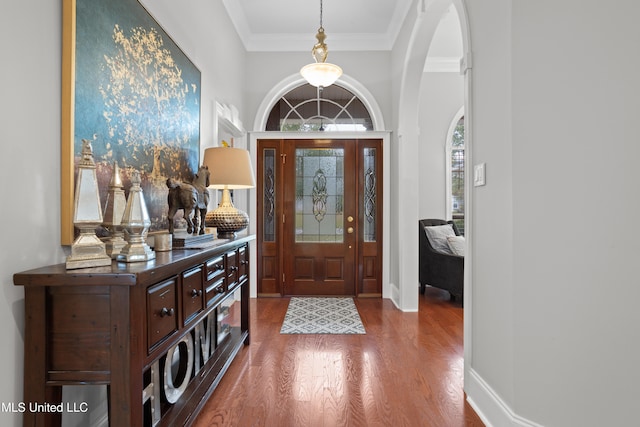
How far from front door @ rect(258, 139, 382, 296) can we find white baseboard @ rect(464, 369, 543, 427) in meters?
2.43

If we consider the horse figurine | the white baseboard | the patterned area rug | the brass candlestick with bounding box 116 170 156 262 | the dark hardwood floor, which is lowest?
the dark hardwood floor

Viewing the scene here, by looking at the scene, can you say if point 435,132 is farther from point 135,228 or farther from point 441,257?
point 135,228

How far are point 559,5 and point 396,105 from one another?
271 centimetres

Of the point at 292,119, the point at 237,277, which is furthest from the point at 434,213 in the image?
the point at 237,277

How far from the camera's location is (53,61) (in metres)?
1.28

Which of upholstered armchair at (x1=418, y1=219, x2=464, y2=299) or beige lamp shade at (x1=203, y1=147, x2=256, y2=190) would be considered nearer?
beige lamp shade at (x1=203, y1=147, x2=256, y2=190)

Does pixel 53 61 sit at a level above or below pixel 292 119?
below

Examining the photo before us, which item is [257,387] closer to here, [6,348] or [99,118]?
[6,348]

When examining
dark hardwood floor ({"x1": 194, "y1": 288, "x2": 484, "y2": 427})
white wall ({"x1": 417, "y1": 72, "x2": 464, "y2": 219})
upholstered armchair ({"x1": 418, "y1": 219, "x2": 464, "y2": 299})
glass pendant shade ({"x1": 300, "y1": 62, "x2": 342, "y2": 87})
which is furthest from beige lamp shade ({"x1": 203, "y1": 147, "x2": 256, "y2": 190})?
white wall ({"x1": 417, "y1": 72, "x2": 464, "y2": 219})

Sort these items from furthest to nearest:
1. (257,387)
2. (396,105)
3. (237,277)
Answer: (396,105)
(237,277)
(257,387)

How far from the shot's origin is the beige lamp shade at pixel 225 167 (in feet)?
8.13

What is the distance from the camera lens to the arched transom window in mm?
4492

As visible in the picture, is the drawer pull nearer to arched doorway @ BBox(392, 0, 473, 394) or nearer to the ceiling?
arched doorway @ BBox(392, 0, 473, 394)

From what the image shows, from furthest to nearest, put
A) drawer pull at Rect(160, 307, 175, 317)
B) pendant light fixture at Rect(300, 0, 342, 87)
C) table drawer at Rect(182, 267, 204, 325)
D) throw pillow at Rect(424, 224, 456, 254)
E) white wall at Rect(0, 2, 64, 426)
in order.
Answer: throw pillow at Rect(424, 224, 456, 254)
pendant light fixture at Rect(300, 0, 342, 87)
table drawer at Rect(182, 267, 204, 325)
drawer pull at Rect(160, 307, 175, 317)
white wall at Rect(0, 2, 64, 426)
